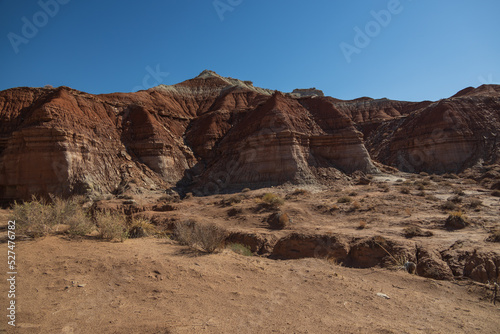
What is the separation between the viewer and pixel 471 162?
3328 centimetres

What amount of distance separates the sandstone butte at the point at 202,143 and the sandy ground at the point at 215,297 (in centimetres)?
1892

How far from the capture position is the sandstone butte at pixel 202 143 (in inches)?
885

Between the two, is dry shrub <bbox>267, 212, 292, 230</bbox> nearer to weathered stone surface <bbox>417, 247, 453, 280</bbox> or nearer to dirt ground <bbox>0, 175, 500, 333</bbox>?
dirt ground <bbox>0, 175, 500, 333</bbox>

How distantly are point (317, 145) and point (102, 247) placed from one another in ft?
85.9

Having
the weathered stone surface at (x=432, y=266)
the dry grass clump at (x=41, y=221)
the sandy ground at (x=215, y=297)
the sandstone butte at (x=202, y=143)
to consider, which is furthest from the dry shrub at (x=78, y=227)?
the sandstone butte at (x=202, y=143)

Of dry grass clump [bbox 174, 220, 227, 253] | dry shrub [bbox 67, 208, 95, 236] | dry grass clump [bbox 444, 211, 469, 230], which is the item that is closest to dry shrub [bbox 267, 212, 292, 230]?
dry grass clump [bbox 174, 220, 227, 253]

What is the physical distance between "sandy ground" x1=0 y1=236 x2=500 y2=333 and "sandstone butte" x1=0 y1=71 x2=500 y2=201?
62.1 ft

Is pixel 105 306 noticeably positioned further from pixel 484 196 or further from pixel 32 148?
pixel 32 148

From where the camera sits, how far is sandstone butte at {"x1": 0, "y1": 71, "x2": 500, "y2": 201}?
73.8ft

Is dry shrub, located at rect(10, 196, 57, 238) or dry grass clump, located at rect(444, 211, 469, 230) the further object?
dry grass clump, located at rect(444, 211, 469, 230)

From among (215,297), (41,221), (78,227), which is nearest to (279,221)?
(78,227)

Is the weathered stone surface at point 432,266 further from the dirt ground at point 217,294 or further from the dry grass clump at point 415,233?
the dry grass clump at point 415,233

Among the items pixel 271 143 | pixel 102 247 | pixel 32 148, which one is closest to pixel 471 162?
pixel 271 143

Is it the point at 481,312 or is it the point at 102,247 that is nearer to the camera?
the point at 481,312
